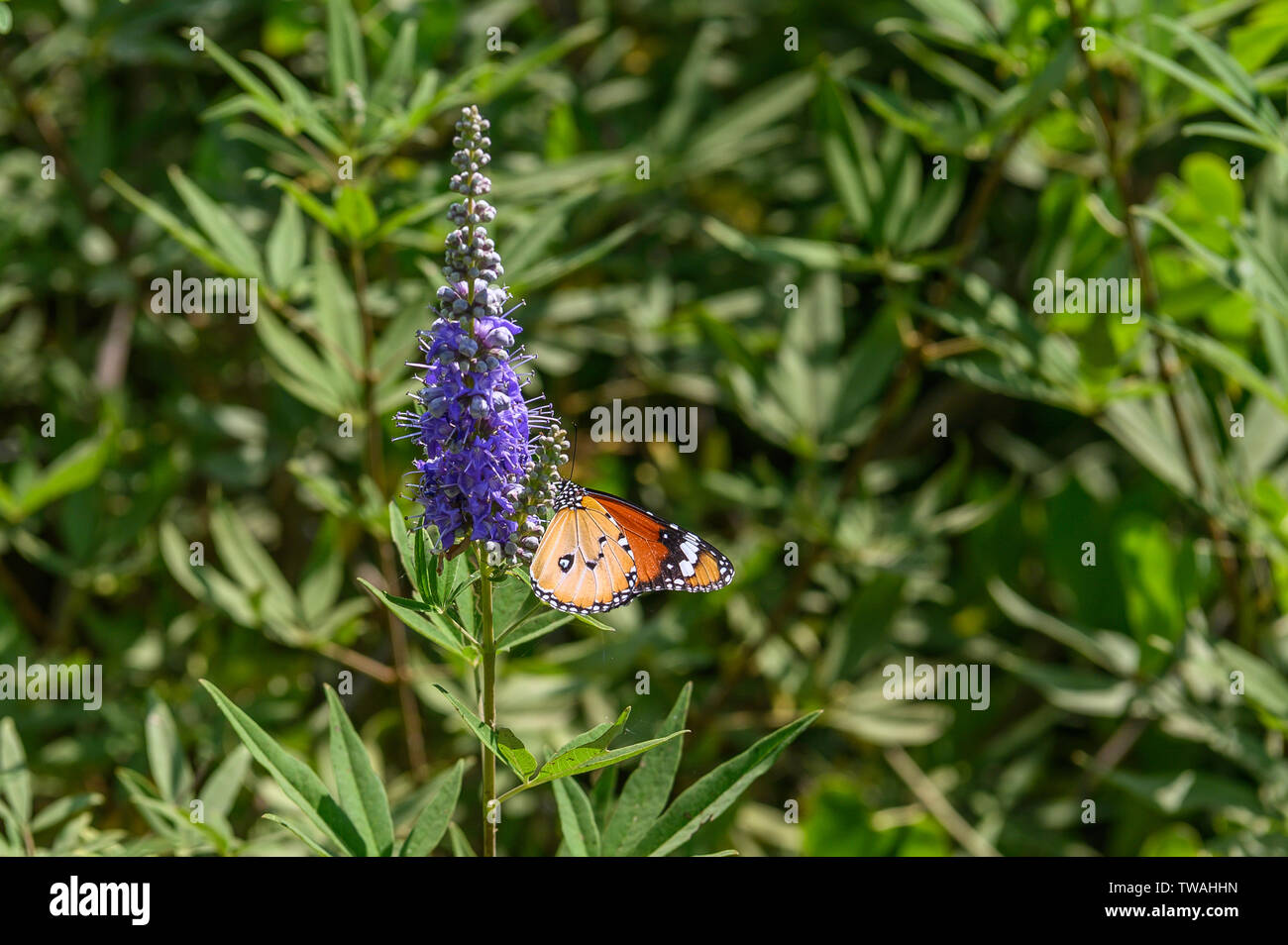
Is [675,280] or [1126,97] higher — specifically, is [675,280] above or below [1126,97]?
below

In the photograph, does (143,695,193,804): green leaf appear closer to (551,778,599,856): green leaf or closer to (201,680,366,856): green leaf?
(201,680,366,856): green leaf

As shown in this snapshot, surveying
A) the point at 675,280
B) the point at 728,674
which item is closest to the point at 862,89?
the point at 675,280

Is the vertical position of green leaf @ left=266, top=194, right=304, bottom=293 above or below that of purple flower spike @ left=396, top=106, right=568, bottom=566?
above

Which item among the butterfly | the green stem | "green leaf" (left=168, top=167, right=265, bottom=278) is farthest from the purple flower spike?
"green leaf" (left=168, top=167, right=265, bottom=278)

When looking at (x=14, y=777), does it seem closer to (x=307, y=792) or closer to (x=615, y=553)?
(x=307, y=792)

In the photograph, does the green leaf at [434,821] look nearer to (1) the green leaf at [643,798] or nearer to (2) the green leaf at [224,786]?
(1) the green leaf at [643,798]

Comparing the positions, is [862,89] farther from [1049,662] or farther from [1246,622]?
[1049,662]
